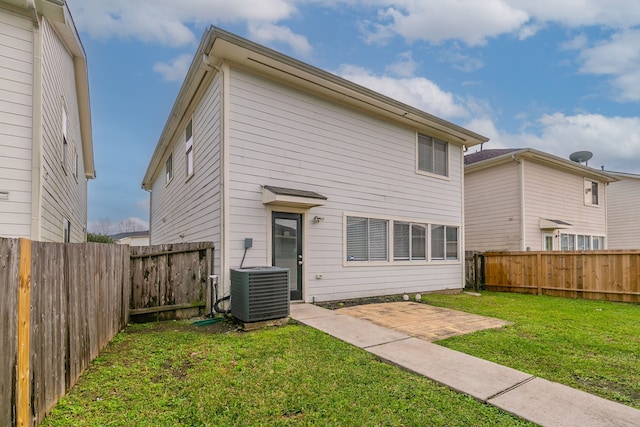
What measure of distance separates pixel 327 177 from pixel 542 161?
1094cm

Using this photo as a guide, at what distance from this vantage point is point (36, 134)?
533cm

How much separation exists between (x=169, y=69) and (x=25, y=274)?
55.7 feet

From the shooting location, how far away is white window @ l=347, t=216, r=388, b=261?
8171 mm

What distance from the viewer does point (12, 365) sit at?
200cm

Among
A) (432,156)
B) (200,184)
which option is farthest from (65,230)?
(432,156)

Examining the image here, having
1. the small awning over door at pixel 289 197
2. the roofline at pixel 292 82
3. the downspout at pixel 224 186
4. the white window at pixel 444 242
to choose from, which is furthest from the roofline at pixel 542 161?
the downspout at pixel 224 186

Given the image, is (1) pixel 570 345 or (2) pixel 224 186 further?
(2) pixel 224 186

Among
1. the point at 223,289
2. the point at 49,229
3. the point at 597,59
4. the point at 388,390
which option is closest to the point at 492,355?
the point at 388,390

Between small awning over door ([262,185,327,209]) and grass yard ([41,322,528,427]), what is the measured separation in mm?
2863

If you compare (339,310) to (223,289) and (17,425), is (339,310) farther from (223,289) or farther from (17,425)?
(17,425)

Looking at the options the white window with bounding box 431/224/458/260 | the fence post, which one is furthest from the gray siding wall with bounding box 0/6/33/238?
the white window with bounding box 431/224/458/260

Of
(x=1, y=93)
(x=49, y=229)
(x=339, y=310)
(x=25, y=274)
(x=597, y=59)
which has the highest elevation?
(x=597, y=59)

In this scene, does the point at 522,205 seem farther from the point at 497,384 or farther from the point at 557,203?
the point at 497,384

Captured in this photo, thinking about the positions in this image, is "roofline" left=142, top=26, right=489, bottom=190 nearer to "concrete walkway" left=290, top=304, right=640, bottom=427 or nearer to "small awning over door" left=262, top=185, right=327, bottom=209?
"small awning over door" left=262, top=185, right=327, bottom=209
